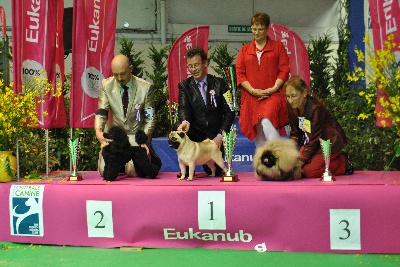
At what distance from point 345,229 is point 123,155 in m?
1.64

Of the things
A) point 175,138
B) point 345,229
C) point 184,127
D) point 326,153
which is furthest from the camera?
point 184,127

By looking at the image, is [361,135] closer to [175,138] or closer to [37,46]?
[175,138]

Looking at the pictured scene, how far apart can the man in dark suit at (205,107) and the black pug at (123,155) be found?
0.39m

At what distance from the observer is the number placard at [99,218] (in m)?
3.85

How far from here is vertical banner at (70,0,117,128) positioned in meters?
4.75

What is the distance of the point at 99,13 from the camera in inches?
192

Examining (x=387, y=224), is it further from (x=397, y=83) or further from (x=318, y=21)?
(x=318, y=21)

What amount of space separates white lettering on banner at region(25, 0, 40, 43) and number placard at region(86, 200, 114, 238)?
1.51 metres

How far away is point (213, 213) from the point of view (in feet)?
12.1

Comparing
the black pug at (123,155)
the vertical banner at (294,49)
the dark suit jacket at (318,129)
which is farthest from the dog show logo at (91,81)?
the vertical banner at (294,49)

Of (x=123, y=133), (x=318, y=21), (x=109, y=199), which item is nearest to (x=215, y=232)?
(x=109, y=199)

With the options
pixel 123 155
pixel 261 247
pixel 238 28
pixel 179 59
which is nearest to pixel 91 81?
pixel 123 155

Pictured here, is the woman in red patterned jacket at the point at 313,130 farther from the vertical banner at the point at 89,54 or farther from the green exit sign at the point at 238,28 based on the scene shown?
the green exit sign at the point at 238,28

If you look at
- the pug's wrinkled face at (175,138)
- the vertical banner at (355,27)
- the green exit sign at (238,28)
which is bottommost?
the pug's wrinkled face at (175,138)
